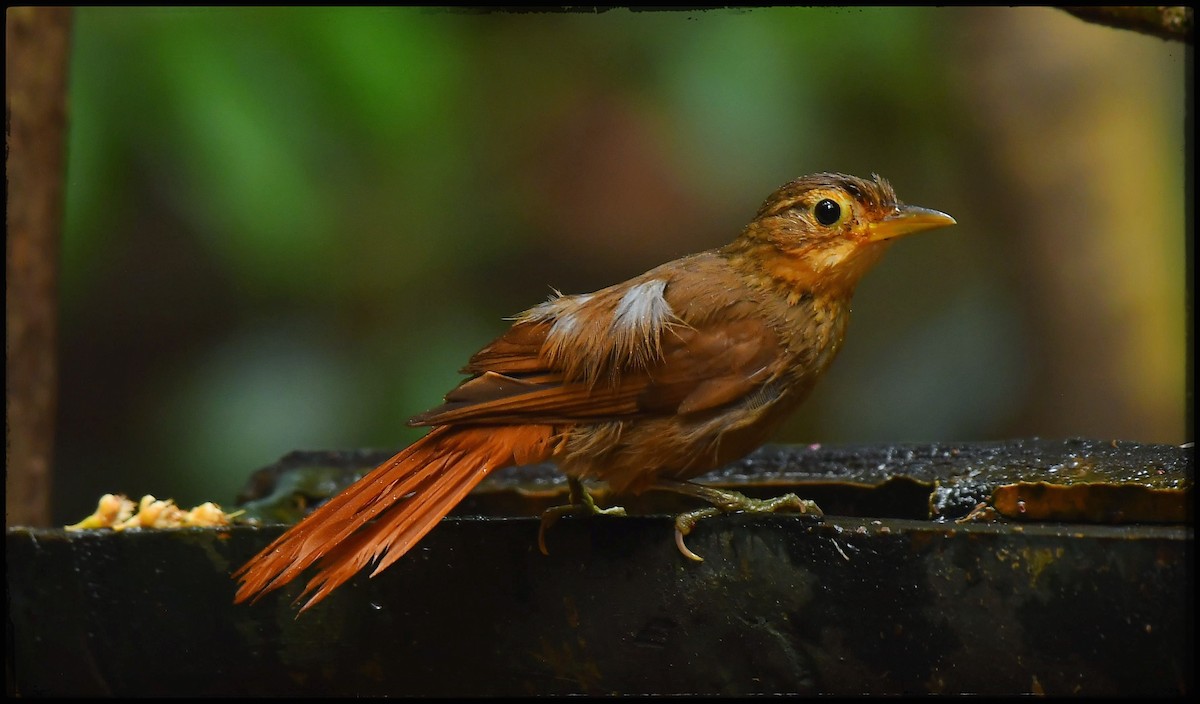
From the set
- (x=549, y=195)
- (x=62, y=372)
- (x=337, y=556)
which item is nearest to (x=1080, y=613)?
(x=337, y=556)

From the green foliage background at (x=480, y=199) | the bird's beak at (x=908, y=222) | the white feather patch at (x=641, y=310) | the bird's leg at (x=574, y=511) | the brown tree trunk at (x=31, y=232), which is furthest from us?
the green foliage background at (x=480, y=199)

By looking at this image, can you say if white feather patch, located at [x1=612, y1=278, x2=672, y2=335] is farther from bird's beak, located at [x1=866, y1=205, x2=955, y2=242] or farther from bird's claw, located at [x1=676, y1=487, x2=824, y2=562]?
bird's beak, located at [x1=866, y1=205, x2=955, y2=242]

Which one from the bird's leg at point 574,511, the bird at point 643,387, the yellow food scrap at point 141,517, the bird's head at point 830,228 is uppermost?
the bird's head at point 830,228

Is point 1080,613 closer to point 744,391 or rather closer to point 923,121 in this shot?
point 744,391

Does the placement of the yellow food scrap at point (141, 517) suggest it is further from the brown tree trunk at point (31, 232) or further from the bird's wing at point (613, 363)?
the brown tree trunk at point (31, 232)

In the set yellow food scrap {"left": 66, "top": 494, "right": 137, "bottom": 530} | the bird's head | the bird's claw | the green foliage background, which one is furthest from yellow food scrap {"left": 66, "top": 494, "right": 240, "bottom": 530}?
the green foliage background

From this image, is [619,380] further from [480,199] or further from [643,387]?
[480,199]

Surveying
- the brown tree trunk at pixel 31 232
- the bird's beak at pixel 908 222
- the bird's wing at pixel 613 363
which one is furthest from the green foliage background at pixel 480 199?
the bird's beak at pixel 908 222
